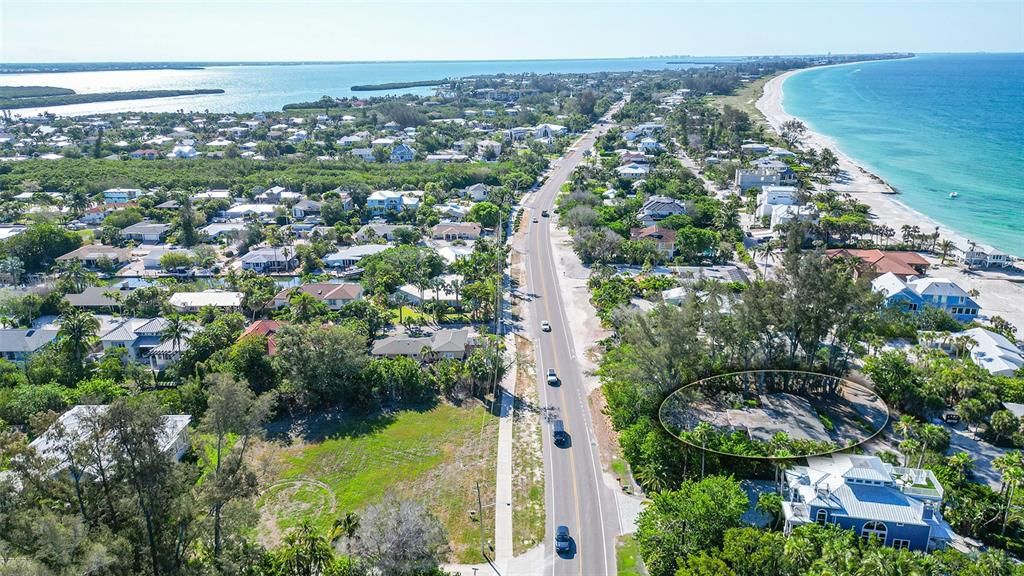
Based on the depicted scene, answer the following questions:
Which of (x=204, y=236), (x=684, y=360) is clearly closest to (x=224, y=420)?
(x=684, y=360)

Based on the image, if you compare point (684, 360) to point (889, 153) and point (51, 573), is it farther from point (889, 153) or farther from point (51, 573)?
point (889, 153)

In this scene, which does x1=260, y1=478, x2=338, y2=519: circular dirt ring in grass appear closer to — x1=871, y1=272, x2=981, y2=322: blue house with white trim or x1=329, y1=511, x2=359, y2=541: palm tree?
x1=329, y1=511, x2=359, y2=541: palm tree

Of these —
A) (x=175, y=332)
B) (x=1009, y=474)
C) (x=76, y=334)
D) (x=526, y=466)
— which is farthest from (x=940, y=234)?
(x=76, y=334)

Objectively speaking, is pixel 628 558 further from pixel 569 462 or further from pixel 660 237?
pixel 660 237

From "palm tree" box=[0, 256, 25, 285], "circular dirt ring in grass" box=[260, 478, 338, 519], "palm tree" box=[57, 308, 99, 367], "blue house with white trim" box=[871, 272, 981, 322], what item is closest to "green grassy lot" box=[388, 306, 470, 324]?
"circular dirt ring in grass" box=[260, 478, 338, 519]

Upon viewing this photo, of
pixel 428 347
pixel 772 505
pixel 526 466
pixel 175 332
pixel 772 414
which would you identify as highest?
pixel 772 414

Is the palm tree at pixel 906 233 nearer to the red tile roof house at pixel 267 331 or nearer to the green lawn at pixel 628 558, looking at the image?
the green lawn at pixel 628 558
